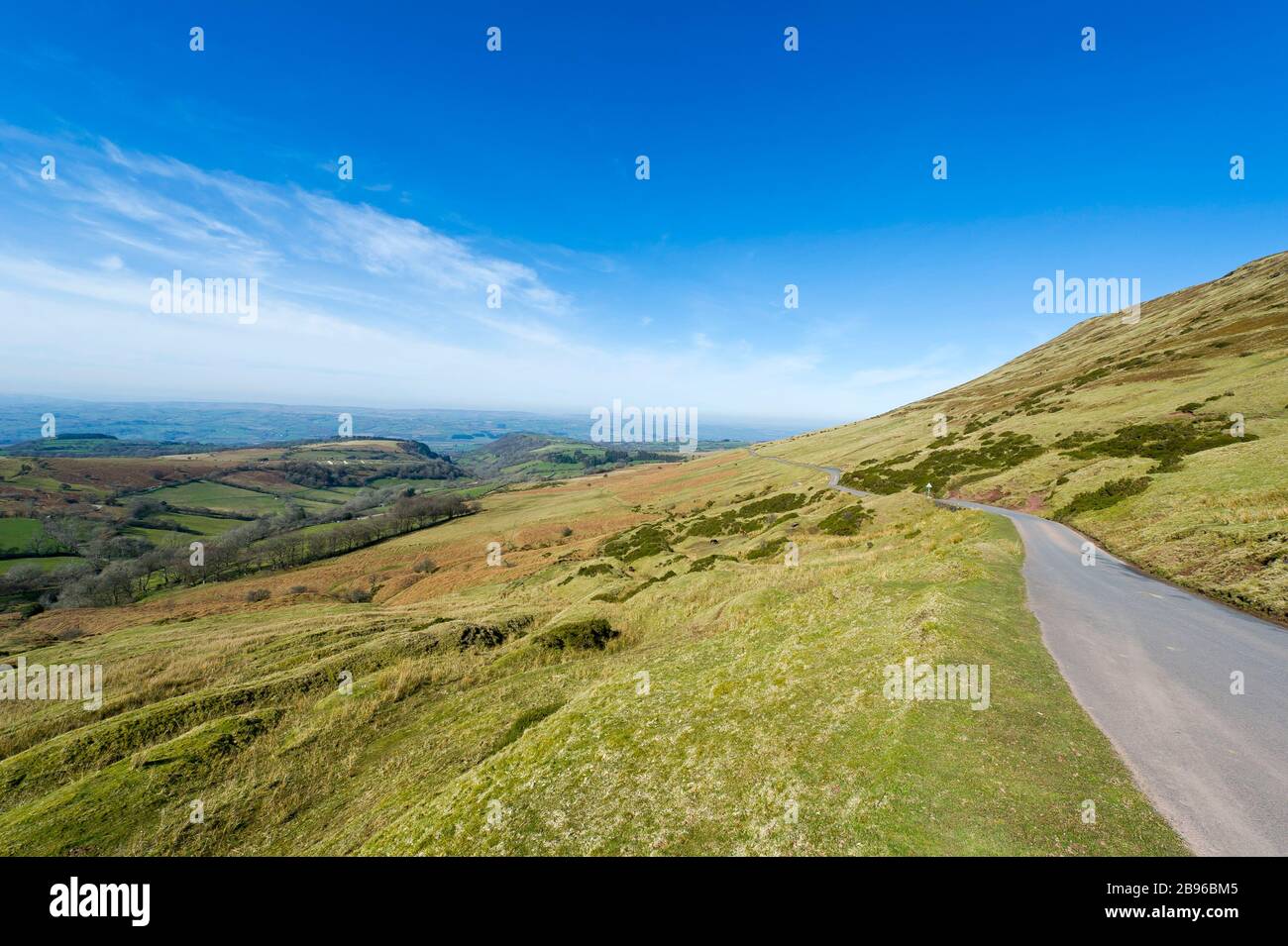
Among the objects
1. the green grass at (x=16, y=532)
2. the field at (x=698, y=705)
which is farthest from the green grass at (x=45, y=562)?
the field at (x=698, y=705)

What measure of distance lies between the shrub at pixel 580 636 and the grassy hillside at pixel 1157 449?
2422 centimetres

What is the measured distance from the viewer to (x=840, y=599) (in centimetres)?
1827

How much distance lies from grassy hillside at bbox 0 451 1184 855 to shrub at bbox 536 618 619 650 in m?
0.10

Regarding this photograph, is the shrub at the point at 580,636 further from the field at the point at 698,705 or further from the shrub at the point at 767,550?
the shrub at the point at 767,550

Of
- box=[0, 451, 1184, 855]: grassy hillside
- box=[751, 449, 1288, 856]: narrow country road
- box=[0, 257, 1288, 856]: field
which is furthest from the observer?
box=[0, 257, 1288, 856]: field

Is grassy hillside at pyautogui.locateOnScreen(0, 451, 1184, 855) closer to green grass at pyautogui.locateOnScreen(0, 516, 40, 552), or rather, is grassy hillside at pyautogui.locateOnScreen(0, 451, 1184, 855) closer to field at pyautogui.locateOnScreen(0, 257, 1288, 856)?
field at pyautogui.locateOnScreen(0, 257, 1288, 856)

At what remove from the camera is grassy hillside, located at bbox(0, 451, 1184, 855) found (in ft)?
25.5

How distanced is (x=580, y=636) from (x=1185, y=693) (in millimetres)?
20021

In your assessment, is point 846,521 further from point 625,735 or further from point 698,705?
point 625,735

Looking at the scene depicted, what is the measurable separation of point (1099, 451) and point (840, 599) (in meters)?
40.4

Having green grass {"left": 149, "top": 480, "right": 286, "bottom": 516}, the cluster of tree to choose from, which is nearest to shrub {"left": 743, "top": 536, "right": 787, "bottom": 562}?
the cluster of tree
